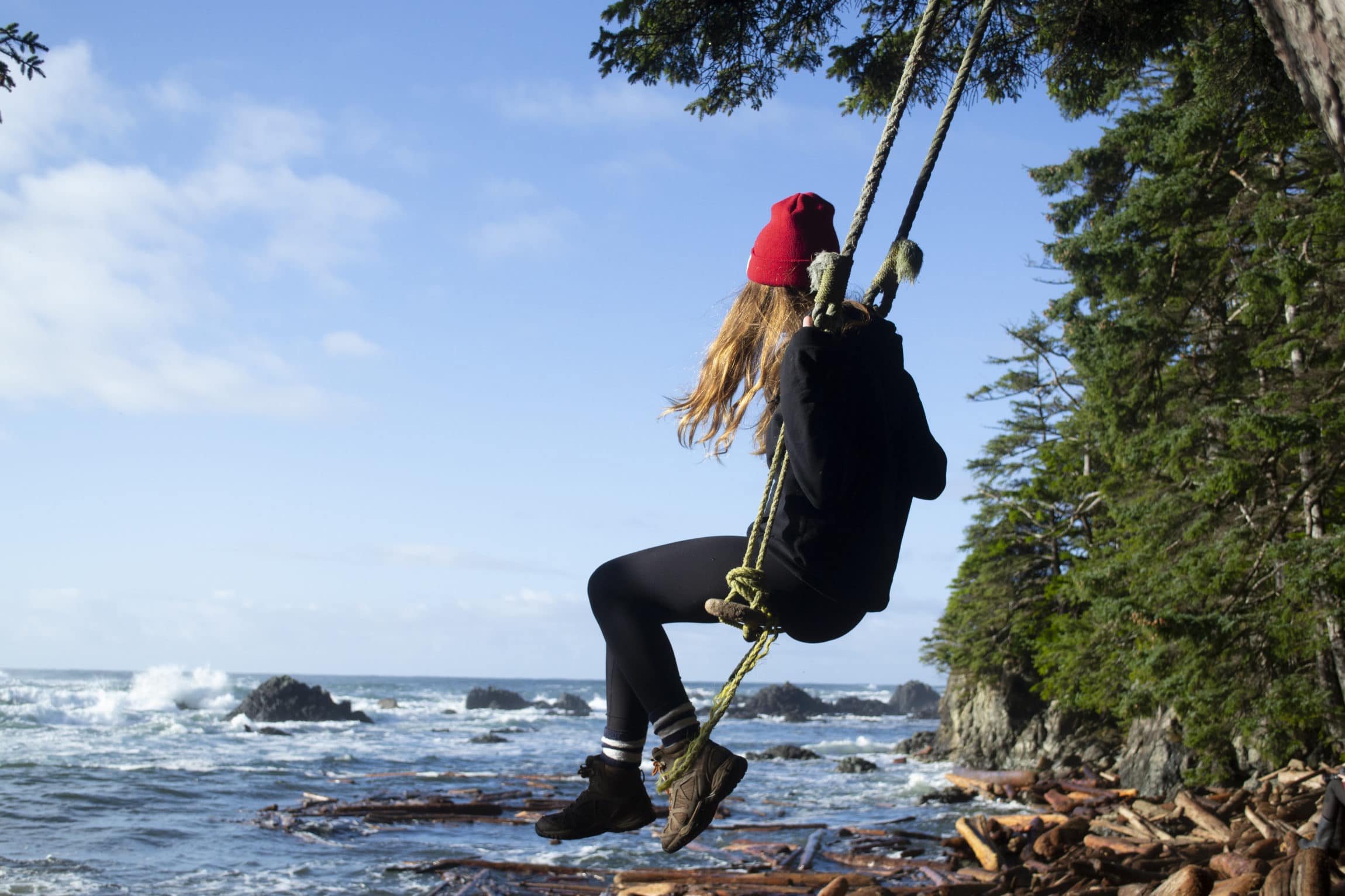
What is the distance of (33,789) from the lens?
22.1 m

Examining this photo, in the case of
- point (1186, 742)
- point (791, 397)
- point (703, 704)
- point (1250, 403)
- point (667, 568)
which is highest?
point (1250, 403)

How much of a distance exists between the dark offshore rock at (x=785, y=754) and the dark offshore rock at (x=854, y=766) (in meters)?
4.65

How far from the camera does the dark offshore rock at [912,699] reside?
10075 cm

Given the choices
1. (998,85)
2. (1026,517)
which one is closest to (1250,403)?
(998,85)

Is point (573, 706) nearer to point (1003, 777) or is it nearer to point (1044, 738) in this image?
point (1044, 738)

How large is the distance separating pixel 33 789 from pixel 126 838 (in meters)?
7.09

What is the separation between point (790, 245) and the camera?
10.3 feet

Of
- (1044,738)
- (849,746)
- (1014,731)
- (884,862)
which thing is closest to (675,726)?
(884,862)

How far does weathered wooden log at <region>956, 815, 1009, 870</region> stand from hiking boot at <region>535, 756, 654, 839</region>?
12.2 meters

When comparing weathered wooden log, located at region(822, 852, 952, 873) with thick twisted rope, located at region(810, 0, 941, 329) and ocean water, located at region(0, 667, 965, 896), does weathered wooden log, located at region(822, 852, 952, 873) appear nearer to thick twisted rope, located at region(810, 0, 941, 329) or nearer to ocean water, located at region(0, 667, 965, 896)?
ocean water, located at region(0, 667, 965, 896)

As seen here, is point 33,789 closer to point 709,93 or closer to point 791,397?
point 709,93

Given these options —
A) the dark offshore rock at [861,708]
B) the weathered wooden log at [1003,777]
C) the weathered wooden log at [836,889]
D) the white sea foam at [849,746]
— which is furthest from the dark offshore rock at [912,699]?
the weathered wooden log at [836,889]

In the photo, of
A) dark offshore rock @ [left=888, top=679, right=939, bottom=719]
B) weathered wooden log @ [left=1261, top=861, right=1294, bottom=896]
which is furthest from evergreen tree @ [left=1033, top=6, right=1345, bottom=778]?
dark offshore rock @ [left=888, top=679, right=939, bottom=719]

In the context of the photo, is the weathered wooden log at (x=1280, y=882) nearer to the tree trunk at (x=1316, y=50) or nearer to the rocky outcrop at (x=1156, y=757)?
the tree trunk at (x=1316, y=50)
